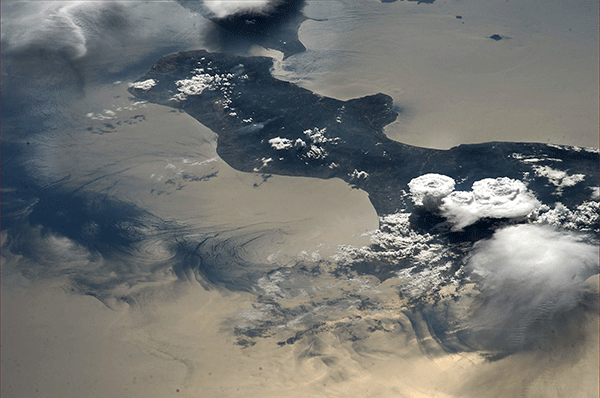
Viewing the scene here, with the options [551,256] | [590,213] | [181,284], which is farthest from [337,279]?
[590,213]

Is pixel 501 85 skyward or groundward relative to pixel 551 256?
Answer: skyward

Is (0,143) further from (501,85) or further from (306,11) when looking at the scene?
(501,85)

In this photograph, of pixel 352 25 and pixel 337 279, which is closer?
pixel 337 279

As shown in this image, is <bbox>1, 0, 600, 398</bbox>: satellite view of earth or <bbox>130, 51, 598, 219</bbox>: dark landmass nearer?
<bbox>1, 0, 600, 398</bbox>: satellite view of earth

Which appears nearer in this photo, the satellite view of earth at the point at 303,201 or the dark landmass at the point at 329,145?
the satellite view of earth at the point at 303,201

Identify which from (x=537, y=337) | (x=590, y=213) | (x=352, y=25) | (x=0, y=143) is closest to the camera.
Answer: (x=537, y=337)
